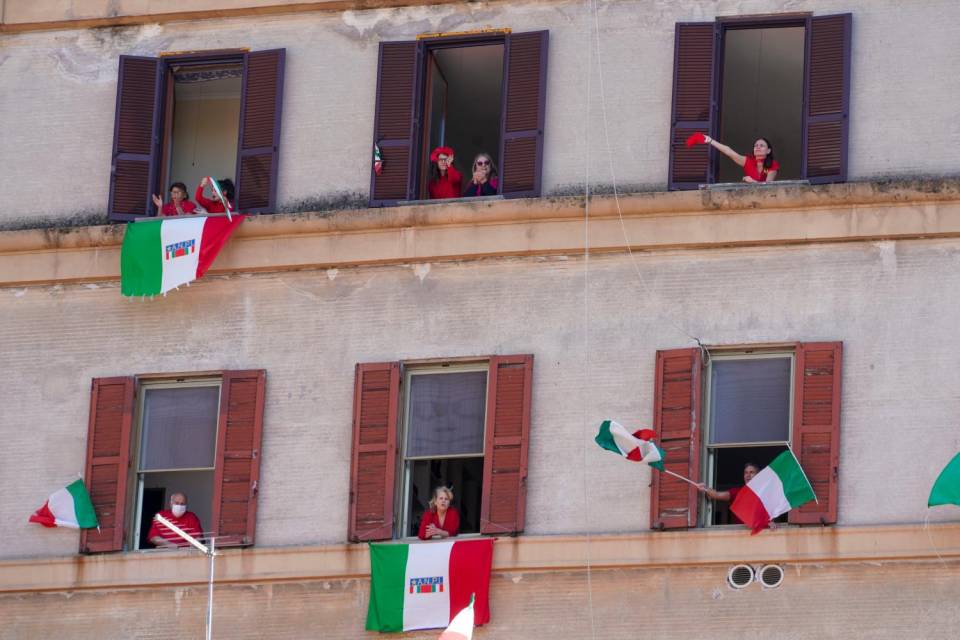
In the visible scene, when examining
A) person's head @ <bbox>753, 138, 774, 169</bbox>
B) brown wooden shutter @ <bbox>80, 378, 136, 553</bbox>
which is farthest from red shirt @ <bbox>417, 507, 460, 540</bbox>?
person's head @ <bbox>753, 138, 774, 169</bbox>

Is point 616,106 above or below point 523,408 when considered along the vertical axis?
above

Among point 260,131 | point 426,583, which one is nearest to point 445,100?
point 260,131

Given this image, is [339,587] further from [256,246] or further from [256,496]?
[256,246]

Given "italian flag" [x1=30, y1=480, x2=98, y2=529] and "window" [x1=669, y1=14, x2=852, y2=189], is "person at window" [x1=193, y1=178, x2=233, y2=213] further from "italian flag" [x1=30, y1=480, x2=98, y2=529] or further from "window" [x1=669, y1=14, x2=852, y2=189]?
"window" [x1=669, y1=14, x2=852, y2=189]

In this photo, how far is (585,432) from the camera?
32.9 m

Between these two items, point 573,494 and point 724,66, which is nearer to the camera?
point 573,494

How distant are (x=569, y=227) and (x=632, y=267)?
80cm

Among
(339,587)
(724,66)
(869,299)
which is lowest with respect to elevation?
(339,587)

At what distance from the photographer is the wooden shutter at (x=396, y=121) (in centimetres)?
3450

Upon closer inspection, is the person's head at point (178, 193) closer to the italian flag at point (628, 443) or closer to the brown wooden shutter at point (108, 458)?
the brown wooden shutter at point (108, 458)

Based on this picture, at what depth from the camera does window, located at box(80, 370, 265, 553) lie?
33.8 m

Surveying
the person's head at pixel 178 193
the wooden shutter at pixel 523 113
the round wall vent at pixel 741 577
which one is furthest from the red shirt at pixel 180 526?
the round wall vent at pixel 741 577

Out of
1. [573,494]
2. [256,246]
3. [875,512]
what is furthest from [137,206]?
[875,512]

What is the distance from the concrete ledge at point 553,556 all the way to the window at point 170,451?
38 centimetres
